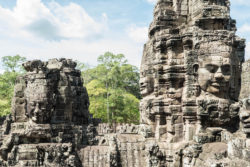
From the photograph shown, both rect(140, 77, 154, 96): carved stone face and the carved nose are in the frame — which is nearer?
the carved nose

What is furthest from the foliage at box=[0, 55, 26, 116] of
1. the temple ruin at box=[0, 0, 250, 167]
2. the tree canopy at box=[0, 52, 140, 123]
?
the temple ruin at box=[0, 0, 250, 167]

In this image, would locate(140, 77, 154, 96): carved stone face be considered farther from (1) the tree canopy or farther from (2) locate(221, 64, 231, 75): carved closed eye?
(1) the tree canopy

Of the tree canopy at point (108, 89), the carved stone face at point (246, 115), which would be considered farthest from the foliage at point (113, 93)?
the carved stone face at point (246, 115)

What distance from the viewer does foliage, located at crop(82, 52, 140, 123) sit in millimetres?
26656

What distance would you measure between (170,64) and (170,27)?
1.55 m

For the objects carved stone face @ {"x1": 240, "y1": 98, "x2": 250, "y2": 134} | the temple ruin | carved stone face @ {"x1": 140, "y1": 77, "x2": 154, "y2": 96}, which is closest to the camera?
carved stone face @ {"x1": 240, "y1": 98, "x2": 250, "y2": 134}

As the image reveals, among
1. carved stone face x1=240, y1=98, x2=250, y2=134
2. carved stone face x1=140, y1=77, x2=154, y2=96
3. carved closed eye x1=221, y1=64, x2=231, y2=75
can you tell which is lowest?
carved stone face x1=240, y1=98, x2=250, y2=134

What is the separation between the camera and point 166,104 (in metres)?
9.54

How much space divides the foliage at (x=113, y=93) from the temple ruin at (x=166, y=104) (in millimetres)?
15605

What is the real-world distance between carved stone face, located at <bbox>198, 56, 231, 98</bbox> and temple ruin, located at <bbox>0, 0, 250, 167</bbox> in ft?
0.10

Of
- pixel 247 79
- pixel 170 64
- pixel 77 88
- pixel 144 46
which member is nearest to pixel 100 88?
pixel 77 88

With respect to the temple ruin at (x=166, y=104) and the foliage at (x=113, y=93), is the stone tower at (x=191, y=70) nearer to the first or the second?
the temple ruin at (x=166, y=104)

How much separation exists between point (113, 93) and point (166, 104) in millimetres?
17287

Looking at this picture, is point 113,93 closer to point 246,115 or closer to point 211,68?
point 211,68
